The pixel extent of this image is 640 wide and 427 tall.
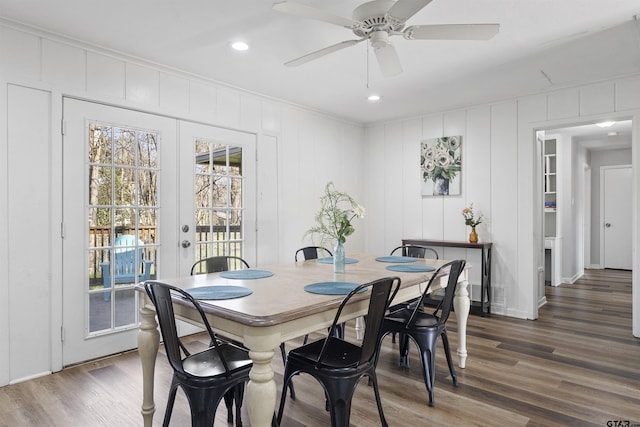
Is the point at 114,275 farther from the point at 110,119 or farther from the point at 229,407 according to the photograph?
the point at 229,407

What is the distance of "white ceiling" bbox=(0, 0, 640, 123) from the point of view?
8.28 ft

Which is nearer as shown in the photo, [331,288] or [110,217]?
[331,288]

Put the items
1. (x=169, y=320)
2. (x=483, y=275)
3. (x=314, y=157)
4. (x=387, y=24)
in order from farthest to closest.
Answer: (x=314, y=157) → (x=483, y=275) → (x=387, y=24) → (x=169, y=320)

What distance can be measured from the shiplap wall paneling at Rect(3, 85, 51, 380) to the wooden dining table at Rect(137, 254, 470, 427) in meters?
1.26

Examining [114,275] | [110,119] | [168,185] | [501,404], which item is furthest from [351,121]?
[501,404]

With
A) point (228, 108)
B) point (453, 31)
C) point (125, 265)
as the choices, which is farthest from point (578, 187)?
point (125, 265)

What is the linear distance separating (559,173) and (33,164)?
22.6ft

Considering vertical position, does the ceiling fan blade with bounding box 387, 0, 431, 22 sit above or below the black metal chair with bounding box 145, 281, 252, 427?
above

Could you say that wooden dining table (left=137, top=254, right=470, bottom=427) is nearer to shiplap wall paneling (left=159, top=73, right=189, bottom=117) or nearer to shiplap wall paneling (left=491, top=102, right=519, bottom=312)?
shiplap wall paneling (left=159, top=73, right=189, bottom=117)

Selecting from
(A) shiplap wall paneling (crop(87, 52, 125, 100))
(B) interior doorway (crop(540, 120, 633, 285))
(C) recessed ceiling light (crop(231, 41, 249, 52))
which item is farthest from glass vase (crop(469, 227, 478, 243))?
(A) shiplap wall paneling (crop(87, 52, 125, 100))

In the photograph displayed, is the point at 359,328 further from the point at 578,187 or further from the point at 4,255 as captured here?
the point at 578,187

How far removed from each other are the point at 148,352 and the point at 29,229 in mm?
1498

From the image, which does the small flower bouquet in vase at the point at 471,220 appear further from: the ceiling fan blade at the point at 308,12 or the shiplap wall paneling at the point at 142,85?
the shiplap wall paneling at the point at 142,85

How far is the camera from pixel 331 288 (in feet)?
6.91
